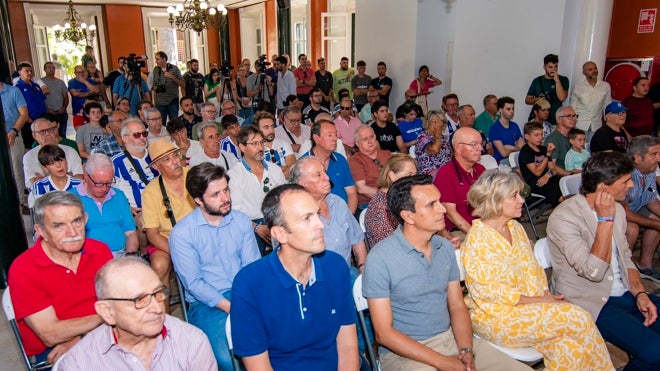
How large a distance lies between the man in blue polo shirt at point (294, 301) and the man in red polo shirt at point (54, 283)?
890 mm

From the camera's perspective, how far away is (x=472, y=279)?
2.31 m

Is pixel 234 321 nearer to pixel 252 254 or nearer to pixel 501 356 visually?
pixel 252 254

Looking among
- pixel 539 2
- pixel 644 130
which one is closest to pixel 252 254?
pixel 644 130

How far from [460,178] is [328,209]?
1102 millimetres

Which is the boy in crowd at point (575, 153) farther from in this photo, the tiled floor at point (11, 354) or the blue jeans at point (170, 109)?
the blue jeans at point (170, 109)

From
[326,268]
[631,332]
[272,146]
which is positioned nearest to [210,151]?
[272,146]

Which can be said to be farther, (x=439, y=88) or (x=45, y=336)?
(x=439, y=88)

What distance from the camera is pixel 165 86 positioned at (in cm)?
881

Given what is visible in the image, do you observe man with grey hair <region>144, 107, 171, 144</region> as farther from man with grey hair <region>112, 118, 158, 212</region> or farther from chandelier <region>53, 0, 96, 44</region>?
chandelier <region>53, 0, 96, 44</region>

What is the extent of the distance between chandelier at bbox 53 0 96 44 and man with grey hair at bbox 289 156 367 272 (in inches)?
540

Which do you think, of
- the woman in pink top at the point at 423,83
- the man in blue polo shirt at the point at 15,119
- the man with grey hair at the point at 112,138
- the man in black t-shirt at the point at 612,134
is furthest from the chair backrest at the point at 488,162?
the man in blue polo shirt at the point at 15,119

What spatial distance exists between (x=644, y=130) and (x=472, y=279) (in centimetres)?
557

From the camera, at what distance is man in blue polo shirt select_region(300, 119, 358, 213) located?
3.88 m

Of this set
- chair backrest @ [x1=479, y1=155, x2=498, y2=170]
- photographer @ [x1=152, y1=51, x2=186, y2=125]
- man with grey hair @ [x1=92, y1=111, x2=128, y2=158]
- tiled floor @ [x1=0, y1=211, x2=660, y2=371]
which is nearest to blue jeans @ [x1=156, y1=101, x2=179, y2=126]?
photographer @ [x1=152, y1=51, x2=186, y2=125]
